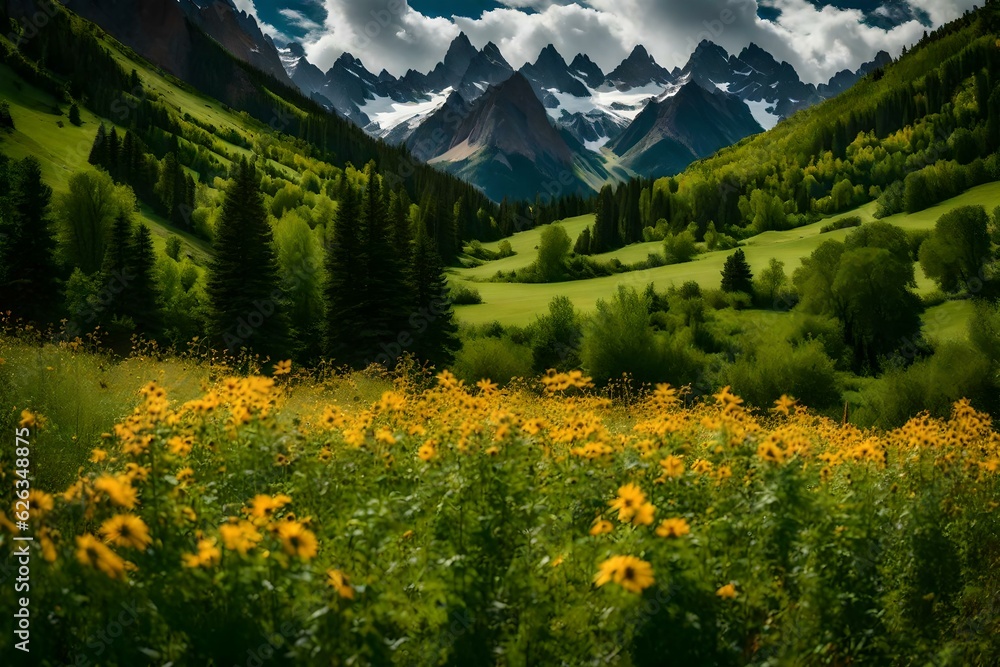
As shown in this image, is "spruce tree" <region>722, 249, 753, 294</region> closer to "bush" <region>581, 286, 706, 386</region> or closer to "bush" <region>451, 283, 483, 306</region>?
"bush" <region>581, 286, 706, 386</region>

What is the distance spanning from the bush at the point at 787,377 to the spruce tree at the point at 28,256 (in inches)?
1685

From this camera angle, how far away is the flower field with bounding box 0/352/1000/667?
3227 mm

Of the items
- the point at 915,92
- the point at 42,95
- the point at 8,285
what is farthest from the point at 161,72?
the point at 915,92

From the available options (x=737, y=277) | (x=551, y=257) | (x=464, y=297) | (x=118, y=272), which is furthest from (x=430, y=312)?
(x=551, y=257)

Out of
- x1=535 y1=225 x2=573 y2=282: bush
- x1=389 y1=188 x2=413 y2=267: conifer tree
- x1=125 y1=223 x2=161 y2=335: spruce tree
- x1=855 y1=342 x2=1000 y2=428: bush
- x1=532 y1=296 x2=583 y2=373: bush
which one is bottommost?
x1=855 y1=342 x2=1000 y2=428: bush

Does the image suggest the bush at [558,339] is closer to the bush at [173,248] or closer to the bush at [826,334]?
the bush at [826,334]

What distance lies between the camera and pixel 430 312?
38719mm

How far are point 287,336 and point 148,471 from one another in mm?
33674

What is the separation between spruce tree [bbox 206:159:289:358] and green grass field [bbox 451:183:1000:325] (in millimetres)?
23097

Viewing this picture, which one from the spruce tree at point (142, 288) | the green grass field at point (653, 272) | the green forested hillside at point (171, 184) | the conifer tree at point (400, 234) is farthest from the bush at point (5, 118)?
the conifer tree at point (400, 234)

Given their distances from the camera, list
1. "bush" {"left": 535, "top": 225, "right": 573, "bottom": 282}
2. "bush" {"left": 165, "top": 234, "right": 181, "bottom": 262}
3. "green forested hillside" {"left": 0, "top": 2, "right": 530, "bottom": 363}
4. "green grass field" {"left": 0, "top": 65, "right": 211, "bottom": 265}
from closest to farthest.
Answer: "green forested hillside" {"left": 0, "top": 2, "right": 530, "bottom": 363} → "bush" {"left": 165, "top": 234, "right": 181, "bottom": 262} → "green grass field" {"left": 0, "top": 65, "right": 211, "bottom": 265} → "bush" {"left": 535, "top": 225, "right": 573, "bottom": 282}

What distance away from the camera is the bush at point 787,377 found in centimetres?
4244

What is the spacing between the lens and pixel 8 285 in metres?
34.4

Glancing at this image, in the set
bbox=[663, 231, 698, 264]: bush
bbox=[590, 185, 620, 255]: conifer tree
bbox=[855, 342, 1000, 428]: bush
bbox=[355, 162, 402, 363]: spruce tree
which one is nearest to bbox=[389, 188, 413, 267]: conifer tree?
bbox=[355, 162, 402, 363]: spruce tree
